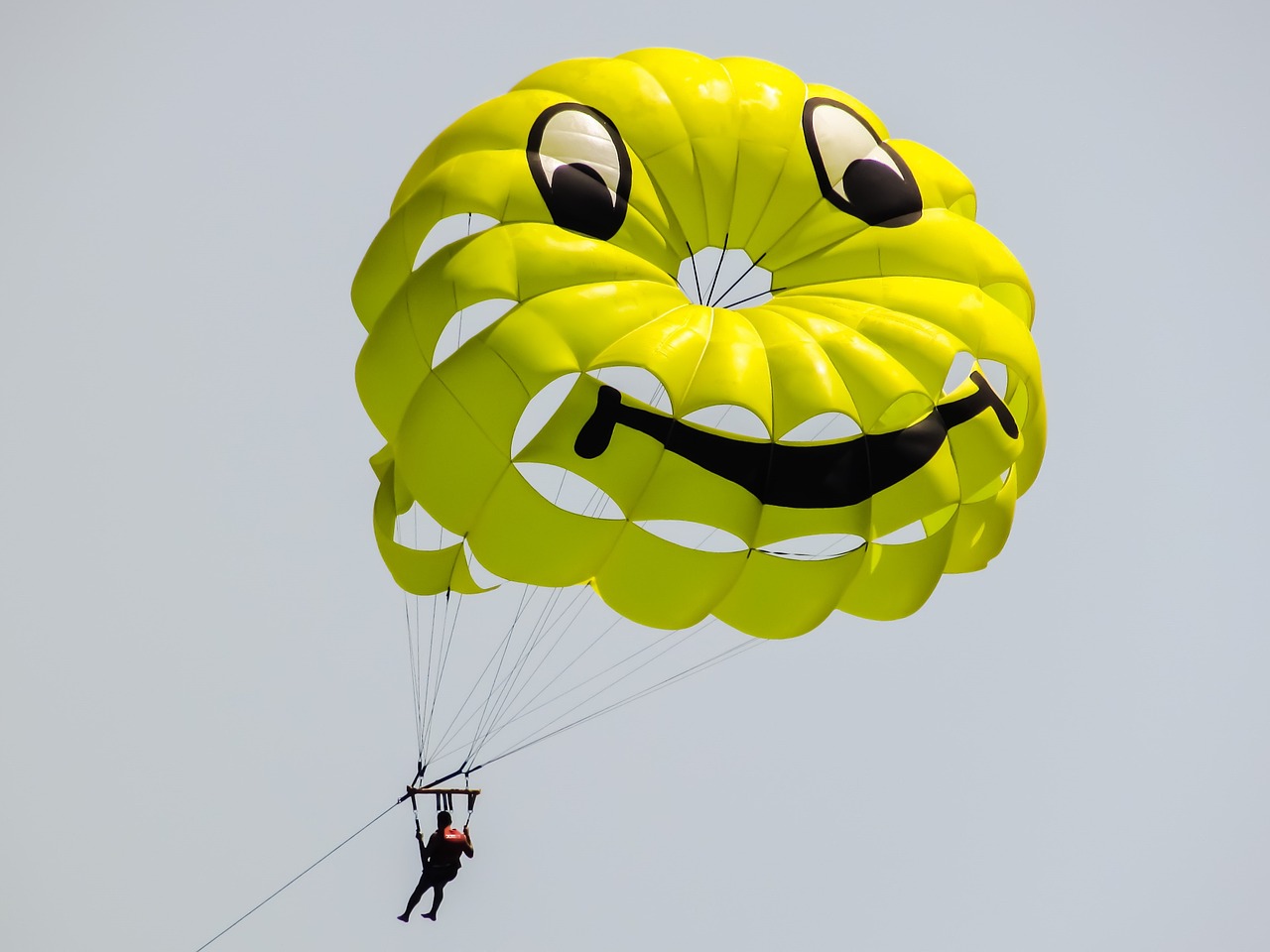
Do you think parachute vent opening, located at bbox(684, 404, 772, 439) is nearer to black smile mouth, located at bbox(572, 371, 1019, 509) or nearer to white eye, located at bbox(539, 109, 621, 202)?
black smile mouth, located at bbox(572, 371, 1019, 509)

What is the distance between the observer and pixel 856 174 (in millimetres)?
20328

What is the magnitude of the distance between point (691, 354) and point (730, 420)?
2.70 ft

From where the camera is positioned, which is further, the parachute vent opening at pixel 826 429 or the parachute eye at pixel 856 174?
the parachute eye at pixel 856 174

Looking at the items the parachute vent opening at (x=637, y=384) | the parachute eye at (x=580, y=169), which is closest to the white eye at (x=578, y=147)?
the parachute eye at (x=580, y=169)

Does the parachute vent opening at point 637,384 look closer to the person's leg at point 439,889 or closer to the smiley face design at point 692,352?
the smiley face design at point 692,352

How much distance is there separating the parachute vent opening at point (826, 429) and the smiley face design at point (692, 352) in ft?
0.10

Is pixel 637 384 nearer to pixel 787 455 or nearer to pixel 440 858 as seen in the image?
pixel 787 455

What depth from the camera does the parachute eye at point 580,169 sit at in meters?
19.4

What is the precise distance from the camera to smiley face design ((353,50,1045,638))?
18875mm

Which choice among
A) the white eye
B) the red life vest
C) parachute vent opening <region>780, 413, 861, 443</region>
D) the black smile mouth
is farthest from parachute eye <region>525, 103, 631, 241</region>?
the red life vest

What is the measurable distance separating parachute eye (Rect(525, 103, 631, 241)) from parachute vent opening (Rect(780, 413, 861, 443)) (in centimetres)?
227

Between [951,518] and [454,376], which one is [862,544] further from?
[454,376]

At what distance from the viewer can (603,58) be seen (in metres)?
20.7

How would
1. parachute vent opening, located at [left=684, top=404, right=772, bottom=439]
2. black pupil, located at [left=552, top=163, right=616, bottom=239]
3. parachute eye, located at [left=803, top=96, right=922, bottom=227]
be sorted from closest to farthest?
parachute vent opening, located at [left=684, top=404, right=772, bottom=439], black pupil, located at [left=552, top=163, right=616, bottom=239], parachute eye, located at [left=803, top=96, right=922, bottom=227]
